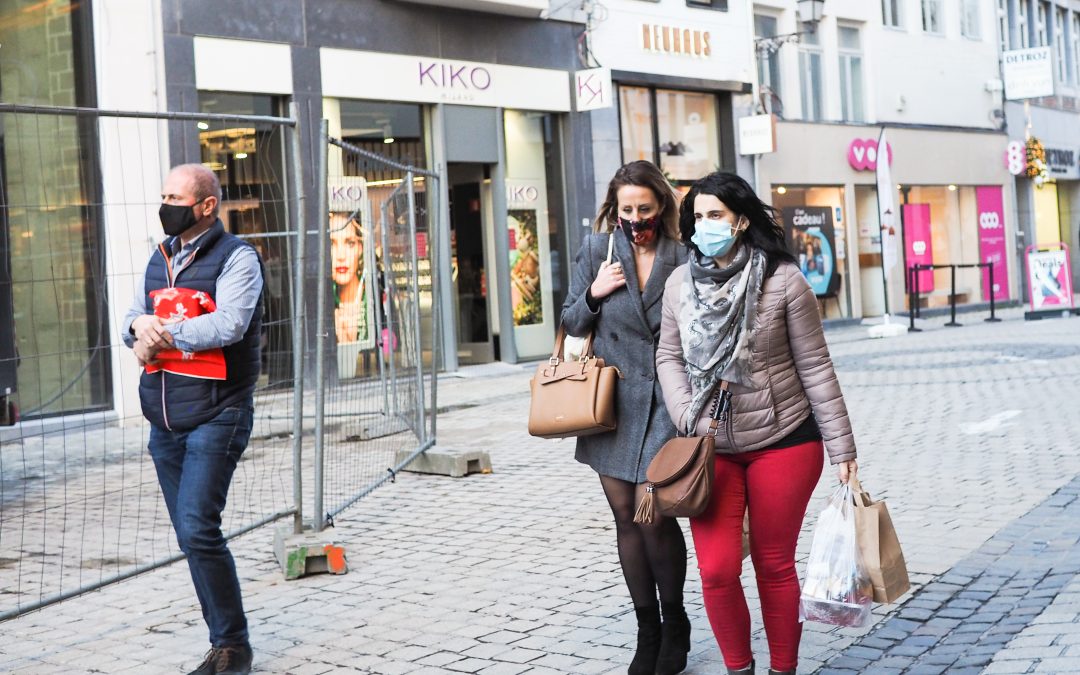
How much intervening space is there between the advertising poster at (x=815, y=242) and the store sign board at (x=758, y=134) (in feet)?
6.49

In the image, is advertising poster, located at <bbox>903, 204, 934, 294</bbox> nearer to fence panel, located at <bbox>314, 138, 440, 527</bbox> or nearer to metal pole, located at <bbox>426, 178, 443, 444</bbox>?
metal pole, located at <bbox>426, 178, 443, 444</bbox>

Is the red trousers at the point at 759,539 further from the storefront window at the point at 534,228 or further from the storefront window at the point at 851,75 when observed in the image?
the storefront window at the point at 851,75

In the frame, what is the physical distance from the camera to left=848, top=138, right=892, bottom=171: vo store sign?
2842cm

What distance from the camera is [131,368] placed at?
23.1 feet

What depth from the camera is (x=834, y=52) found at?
28516mm

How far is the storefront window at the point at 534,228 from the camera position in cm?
2114

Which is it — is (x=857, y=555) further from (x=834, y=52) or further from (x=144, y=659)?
(x=834, y=52)

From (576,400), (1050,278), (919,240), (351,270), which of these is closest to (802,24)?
(919,240)

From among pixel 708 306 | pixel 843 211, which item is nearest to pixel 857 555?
pixel 708 306

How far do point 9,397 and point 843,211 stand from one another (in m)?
23.5

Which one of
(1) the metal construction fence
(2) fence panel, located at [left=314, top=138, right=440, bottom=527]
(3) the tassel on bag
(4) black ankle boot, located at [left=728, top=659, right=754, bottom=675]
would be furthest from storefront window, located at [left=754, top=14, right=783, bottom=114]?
(4) black ankle boot, located at [left=728, top=659, right=754, bottom=675]

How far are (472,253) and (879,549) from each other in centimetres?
1681

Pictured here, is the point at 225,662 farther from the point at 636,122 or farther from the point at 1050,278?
the point at 1050,278

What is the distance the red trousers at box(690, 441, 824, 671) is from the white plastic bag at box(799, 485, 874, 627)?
0.28ft
